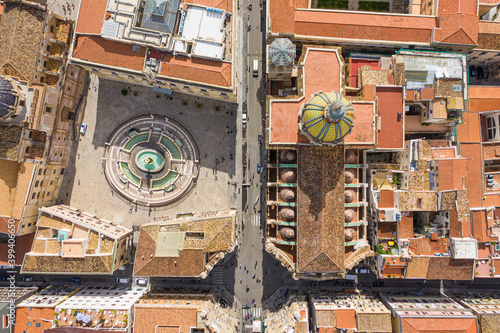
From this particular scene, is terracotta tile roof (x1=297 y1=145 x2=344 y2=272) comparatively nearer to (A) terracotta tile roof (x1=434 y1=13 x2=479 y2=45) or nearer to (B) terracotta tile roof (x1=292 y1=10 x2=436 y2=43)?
(B) terracotta tile roof (x1=292 y1=10 x2=436 y2=43)

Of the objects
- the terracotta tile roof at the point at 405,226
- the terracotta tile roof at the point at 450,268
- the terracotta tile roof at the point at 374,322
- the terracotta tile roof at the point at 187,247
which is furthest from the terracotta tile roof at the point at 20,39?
the terracotta tile roof at the point at 450,268

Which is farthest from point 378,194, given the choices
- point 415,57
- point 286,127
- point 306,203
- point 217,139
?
point 217,139

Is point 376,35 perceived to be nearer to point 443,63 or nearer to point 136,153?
point 443,63

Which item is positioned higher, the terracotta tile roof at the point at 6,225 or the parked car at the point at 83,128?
the parked car at the point at 83,128

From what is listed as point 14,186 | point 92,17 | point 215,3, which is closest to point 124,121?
point 92,17

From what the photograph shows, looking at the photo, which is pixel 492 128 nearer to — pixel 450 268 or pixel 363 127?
pixel 450 268

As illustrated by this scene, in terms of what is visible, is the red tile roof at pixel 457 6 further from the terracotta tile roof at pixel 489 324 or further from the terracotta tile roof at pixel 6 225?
the terracotta tile roof at pixel 6 225
